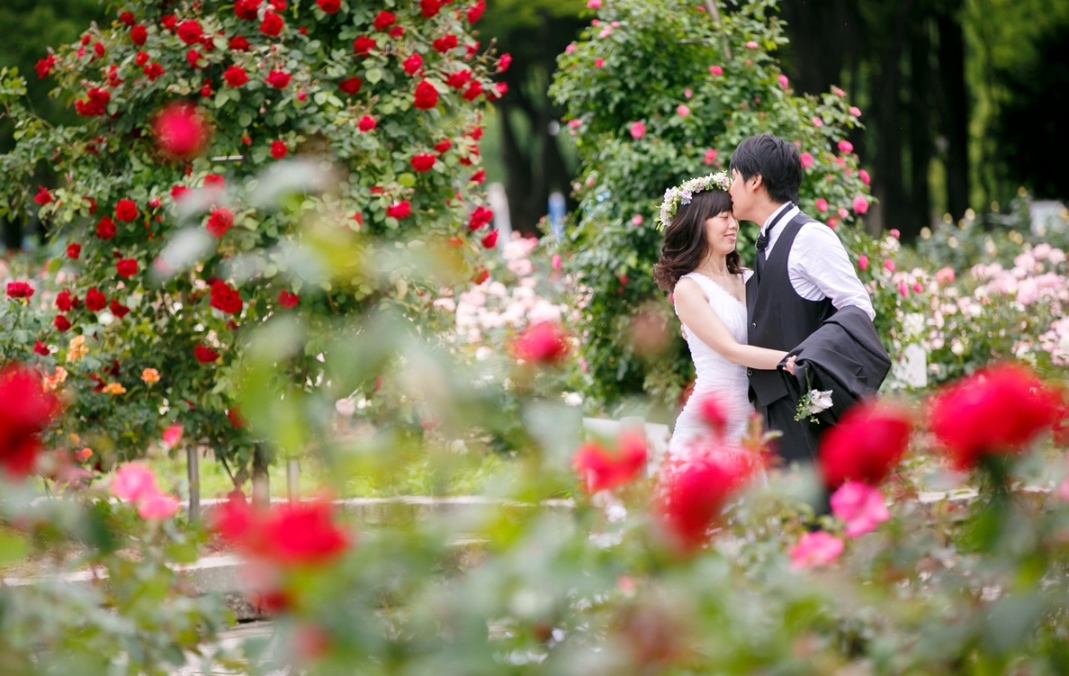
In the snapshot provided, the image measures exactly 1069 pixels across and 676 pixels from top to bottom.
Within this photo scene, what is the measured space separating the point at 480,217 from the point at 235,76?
1.23 metres

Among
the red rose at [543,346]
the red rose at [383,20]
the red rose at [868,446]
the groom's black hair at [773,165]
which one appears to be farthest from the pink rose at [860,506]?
the red rose at [383,20]

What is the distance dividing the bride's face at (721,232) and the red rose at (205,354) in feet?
7.86

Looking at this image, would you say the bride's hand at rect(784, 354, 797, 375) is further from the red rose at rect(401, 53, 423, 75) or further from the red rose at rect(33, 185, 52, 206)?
the red rose at rect(33, 185, 52, 206)

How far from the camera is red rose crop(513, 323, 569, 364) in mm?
1821

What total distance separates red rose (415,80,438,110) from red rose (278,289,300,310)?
38.2 inches

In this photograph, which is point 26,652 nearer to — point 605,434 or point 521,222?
point 605,434

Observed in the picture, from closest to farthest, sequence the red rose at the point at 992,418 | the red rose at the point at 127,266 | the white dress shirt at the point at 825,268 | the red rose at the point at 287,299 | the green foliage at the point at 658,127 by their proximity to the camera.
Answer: the red rose at the point at 992,418 < the white dress shirt at the point at 825,268 < the red rose at the point at 287,299 < the red rose at the point at 127,266 < the green foliage at the point at 658,127

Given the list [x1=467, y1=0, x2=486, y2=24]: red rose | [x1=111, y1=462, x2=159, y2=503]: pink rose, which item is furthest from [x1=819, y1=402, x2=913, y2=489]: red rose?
[x1=467, y1=0, x2=486, y2=24]: red rose

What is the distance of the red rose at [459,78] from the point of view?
5.79 metres

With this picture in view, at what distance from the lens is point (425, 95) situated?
555cm

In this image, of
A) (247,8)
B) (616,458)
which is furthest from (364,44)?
(616,458)

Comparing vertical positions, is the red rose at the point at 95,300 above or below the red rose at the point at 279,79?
below

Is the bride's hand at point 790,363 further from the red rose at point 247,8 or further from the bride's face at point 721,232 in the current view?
the red rose at point 247,8

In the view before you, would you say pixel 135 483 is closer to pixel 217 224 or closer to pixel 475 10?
pixel 217 224
